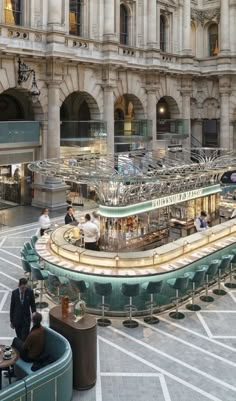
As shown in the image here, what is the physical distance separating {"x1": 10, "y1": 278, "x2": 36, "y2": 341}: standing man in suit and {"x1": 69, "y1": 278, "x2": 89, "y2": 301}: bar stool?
1963 mm

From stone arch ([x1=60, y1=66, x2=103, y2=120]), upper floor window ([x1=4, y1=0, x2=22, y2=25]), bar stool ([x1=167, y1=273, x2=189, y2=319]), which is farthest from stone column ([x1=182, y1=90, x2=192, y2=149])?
bar stool ([x1=167, y1=273, x2=189, y2=319])

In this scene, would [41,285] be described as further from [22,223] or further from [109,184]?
[22,223]

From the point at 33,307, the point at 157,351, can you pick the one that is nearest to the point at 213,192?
the point at 157,351

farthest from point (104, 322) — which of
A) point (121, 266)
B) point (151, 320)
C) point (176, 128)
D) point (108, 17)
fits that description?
point (176, 128)

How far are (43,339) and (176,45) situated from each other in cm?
2942

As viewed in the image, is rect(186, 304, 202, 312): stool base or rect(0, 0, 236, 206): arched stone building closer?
rect(186, 304, 202, 312): stool base

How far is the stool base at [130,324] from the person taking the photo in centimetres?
1081

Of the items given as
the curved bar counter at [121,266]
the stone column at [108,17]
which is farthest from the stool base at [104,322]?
the stone column at [108,17]

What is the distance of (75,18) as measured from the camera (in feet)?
87.9

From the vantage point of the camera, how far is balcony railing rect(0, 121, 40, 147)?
22312mm

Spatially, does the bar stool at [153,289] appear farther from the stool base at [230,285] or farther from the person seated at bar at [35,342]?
the person seated at bar at [35,342]

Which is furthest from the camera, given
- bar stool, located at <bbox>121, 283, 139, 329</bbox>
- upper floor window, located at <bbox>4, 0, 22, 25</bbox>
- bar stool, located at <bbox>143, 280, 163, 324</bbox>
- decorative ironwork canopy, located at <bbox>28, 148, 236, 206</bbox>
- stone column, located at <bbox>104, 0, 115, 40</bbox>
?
stone column, located at <bbox>104, 0, 115, 40</bbox>

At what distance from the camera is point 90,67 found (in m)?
26.5

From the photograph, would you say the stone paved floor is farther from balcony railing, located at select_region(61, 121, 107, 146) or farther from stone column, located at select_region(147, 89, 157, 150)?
stone column, located at select_region(147, 89, 157, 150)
